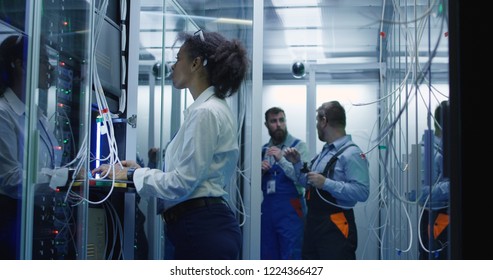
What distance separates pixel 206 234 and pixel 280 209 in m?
2.17

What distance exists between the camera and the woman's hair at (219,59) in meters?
2.22

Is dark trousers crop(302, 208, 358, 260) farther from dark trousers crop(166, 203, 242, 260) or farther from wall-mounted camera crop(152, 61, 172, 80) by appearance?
dark trousers crop(166, 203, 242, 260)

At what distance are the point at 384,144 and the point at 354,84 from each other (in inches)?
44.2

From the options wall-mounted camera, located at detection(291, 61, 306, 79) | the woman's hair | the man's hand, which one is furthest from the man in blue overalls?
the woman's hair

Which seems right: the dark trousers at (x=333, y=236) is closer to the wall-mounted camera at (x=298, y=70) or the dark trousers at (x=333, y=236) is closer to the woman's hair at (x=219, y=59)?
the woman's hair at (x=219, y=59)

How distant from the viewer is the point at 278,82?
544cm

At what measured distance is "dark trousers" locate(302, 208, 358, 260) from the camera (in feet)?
10.5

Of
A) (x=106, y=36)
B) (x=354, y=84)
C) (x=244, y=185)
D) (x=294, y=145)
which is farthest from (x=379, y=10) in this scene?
(x=106, y=36)

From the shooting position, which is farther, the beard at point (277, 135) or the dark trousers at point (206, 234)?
the beard at point (277, 135)

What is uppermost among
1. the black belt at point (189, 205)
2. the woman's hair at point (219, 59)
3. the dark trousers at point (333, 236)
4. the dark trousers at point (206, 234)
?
the woman's hair at point (219, 59)

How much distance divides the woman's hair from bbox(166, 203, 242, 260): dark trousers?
44cm

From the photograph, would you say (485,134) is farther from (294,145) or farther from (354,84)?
(354,84)

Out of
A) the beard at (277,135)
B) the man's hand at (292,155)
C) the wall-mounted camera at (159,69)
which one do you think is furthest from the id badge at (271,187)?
the wall-mounted camera at (159,69)

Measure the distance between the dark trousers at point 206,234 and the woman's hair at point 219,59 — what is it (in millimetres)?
443
